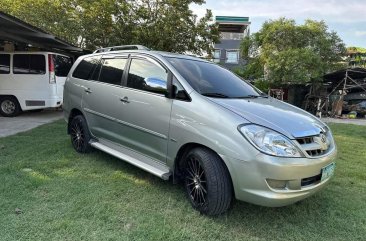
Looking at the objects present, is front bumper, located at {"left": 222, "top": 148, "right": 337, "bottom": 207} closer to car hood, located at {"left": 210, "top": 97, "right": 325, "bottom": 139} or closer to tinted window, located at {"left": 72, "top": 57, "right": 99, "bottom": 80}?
car hood, located at {"left": 210, "top": 97, "right": 325, "bottom": 139}

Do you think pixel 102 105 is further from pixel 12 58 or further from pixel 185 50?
pixel 185 50

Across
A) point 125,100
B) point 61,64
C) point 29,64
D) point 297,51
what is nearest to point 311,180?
point 125,100

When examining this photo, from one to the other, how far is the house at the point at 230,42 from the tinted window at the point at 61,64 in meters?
21.1

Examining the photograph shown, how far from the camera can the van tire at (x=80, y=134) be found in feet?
16.1

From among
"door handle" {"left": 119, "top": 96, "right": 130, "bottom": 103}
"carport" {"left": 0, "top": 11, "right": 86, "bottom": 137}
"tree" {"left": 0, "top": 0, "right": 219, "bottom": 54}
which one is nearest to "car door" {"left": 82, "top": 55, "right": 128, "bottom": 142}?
"door handle" {"left": 119, "top": 96, "right": 130, "bottom": 103}

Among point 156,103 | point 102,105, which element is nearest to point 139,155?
point 156,103

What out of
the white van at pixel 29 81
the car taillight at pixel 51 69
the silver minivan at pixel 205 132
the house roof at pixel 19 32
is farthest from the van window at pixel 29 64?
the silver minivan at pixel 205 132

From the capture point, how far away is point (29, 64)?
8883mm

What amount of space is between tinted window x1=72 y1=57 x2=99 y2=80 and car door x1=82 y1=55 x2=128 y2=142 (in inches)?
7.0

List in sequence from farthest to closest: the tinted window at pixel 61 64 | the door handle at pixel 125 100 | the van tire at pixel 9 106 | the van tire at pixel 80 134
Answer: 1. the van tire at pixel 9 106
2. the tinted window at pixel 61 64
3. the van tire at pixel 80 134
4. the door handle at pixel 125 100

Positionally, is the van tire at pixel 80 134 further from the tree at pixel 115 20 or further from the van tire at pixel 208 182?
the tree at pixel 115 20

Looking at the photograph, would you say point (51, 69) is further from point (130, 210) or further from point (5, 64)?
point (130, 210)

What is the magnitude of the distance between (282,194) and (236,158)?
0.51 meters

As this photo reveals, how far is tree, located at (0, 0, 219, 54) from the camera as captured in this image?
44.9ft
